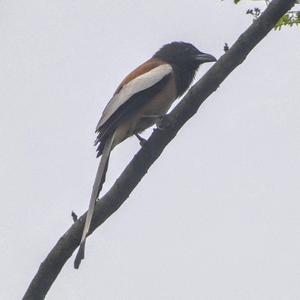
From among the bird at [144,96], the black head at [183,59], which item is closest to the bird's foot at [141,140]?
the bird at [144,96]

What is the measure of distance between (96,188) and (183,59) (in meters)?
2.28

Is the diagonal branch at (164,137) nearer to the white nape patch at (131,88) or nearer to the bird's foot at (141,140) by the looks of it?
the bird's foot at (141,140)

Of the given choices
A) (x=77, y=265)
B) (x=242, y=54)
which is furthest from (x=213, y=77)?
(x=77, y=265)

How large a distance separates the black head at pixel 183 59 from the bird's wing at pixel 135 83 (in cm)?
16

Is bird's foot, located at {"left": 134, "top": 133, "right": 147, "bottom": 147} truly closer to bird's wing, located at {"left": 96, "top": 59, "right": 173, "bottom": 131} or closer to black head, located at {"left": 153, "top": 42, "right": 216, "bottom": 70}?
bird's wing, located at {"left": 96, "top": 59, "right": 173, "bottom": 131}

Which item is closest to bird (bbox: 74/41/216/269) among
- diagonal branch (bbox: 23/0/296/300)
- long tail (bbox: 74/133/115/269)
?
long tail (bbox: 74/133/115/269)

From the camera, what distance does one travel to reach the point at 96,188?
15.7 feet

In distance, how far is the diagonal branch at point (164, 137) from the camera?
4035 millimetres

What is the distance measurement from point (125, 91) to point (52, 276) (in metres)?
2.32

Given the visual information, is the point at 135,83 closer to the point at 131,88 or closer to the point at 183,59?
the point at 131,88

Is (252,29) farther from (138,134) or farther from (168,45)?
(168,45)

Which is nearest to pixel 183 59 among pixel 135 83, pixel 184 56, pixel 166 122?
pixel 184 56

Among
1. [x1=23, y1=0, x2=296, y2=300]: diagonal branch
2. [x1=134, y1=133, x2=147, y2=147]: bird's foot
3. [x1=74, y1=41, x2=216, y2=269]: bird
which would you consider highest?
[x1=74, y1=41, x2=216, y2=269]: bird

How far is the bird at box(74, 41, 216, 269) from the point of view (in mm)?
5680
